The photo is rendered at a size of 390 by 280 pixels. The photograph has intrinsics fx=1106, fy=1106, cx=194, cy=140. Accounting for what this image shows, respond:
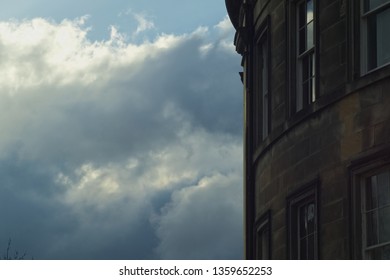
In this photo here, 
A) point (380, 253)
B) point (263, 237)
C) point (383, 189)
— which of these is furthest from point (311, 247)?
point (263, 237)

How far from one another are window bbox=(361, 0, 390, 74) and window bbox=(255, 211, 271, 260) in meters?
5.57

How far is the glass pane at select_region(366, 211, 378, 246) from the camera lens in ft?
71.2

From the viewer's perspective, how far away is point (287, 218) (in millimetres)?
25125

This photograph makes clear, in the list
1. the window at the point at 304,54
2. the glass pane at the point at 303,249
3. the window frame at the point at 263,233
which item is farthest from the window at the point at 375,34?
the window frame at the point at 263,233

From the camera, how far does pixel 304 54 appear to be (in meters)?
25.5

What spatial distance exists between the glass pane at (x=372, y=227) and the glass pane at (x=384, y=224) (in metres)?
0.15

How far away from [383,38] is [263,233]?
7.61m

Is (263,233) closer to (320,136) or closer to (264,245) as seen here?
(264,245)

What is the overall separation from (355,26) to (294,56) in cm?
310

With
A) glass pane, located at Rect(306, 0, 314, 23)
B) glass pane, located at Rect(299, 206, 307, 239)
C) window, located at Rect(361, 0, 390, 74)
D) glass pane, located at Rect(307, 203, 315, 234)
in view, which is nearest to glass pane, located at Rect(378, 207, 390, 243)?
glass pane, located at Rect(307, 203, 315, 234)

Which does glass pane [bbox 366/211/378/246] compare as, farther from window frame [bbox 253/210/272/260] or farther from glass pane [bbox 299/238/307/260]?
window frame [bbox 253/210/272/260]

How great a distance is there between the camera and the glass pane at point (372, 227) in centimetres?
2170

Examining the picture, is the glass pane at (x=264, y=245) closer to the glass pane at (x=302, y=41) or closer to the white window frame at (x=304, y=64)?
the white window frame at (x=304, y=64)
